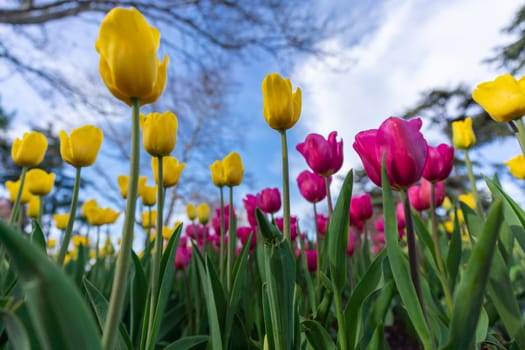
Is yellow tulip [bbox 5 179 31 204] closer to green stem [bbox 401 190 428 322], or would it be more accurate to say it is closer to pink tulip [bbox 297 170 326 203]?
pink tulip [bbox 297 170 326 203]

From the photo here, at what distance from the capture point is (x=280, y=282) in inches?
20.9

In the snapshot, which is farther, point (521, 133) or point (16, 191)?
point (16, 191)

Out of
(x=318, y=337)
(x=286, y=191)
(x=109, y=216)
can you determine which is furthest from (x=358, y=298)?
(x=109, y=216)

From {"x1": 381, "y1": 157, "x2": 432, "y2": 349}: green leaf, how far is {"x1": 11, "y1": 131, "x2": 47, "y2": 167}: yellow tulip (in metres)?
1.13

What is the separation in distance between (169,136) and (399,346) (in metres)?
1.56

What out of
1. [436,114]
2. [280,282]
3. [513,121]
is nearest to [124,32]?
[280,282]

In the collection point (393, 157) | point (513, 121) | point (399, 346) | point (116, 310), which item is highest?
point (513, 121)

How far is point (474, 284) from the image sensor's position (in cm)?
37

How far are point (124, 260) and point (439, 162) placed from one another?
3.05ft

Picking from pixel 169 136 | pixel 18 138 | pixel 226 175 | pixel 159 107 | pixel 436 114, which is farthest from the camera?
pixel 436 114

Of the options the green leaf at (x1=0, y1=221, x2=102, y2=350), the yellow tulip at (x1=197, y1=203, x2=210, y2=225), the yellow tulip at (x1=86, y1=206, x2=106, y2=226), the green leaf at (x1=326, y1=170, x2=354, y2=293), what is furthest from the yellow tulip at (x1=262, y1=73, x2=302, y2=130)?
the yellow tulip at (x1=86, y1=206, x2=106, y2=226)

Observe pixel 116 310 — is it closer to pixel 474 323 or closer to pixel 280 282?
pixel 280 282

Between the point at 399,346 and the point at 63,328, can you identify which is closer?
the point at 63,328

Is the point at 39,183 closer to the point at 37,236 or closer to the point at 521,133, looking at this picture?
the point at 37,236
